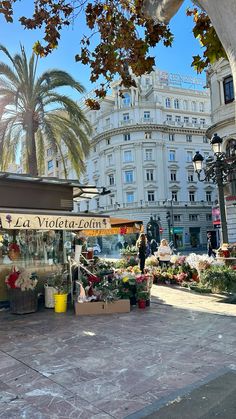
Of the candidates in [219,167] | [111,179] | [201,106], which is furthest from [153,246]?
[201,106]

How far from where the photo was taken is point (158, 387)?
4.46 meters

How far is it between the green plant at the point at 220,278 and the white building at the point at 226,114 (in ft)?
65.0

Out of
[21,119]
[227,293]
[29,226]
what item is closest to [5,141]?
[21,119]

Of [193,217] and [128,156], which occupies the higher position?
[128,156]

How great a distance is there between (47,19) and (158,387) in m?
4.85

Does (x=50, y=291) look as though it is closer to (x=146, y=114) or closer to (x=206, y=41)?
(x=206, y=41)

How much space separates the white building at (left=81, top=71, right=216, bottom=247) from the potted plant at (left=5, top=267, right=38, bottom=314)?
4727 centimetres

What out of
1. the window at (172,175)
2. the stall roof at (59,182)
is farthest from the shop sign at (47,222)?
the window at (172,175)

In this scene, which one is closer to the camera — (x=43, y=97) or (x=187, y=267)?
Answer: (x=187, y=267)

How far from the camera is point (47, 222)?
8539 mm

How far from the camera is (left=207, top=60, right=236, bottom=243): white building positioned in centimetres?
3042

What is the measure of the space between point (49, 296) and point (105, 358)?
14.5ft

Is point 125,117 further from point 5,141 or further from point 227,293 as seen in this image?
point 227,293

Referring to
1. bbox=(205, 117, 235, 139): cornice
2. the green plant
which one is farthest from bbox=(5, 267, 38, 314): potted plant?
bbox=(205, 117, 235, 139): cornice
